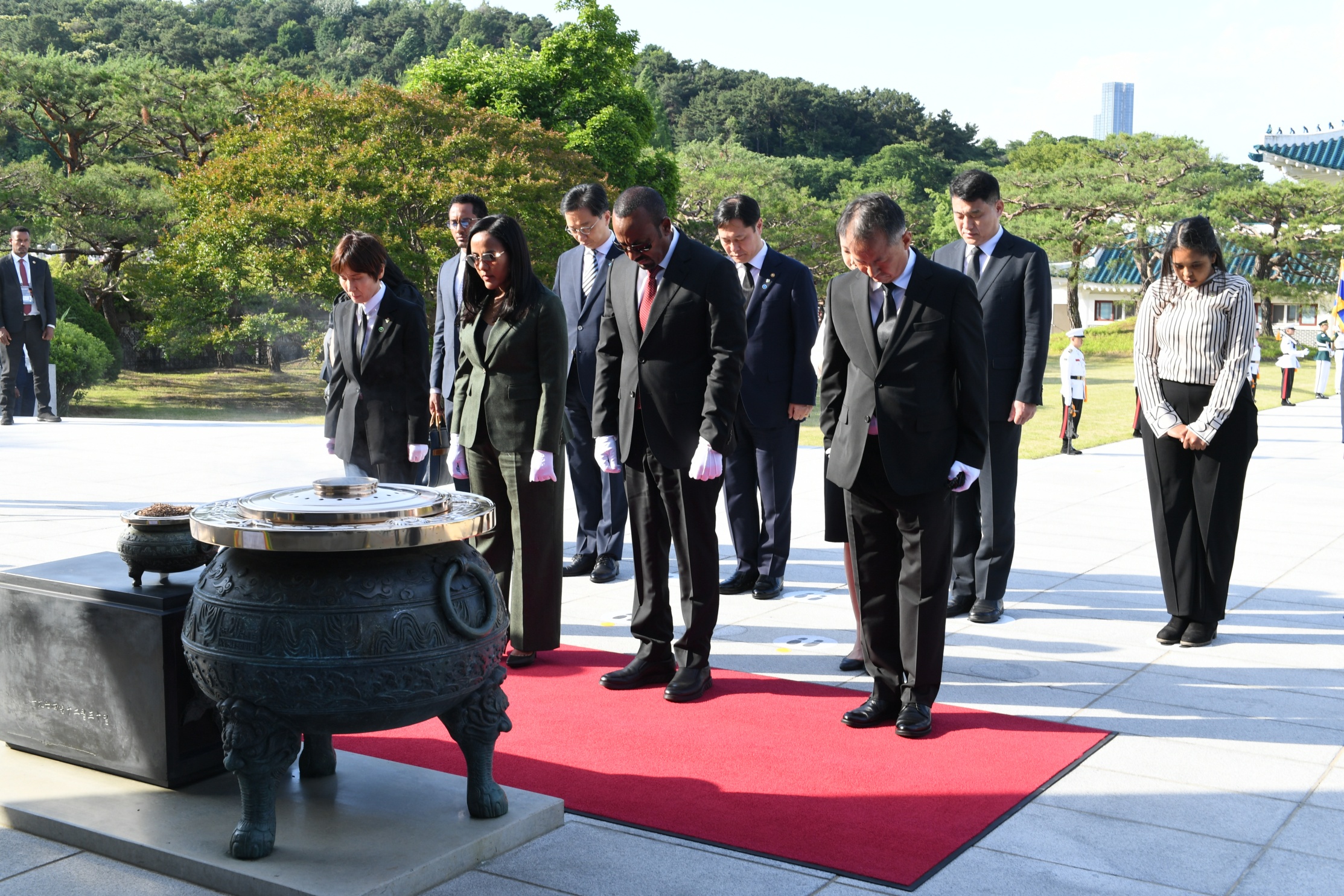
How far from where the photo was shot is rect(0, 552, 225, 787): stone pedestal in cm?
329

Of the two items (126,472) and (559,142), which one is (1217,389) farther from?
(559,142)

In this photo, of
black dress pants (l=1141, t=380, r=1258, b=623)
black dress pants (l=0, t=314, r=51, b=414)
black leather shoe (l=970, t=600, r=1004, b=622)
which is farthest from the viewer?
black dress pants (l=0, t=314, r=51, b=414)

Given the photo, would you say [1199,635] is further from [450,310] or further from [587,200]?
[450,310]

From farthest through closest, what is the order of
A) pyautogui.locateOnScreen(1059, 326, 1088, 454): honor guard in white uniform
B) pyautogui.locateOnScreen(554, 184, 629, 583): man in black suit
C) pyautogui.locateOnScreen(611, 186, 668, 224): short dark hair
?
pyautogui.locateOnScreen(1059, 326, 1088, 454): honor guard in white uniform, pyautogui.locateOnScreen(554, 184, 629, 583): man in black suit, pyautogui.locateOnScreen(611, 186, 668, 224): short dark hair

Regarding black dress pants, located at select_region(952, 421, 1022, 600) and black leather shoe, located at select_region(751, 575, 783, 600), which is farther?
black leather shoe, located at select_region(751, 575, 783, 600)

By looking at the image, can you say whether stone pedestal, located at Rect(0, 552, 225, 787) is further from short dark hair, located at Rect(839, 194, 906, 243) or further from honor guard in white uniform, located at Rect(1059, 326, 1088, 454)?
honor guard in white uniform, located at Rect(1059, 326, 1088, 454)

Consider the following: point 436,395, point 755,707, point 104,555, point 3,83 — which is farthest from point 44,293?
point 3,83

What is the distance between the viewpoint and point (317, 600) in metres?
2.87

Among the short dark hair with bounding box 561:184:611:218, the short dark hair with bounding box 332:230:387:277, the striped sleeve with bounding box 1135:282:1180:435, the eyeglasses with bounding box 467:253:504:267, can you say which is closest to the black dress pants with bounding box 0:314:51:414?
the short dark hair with bounding box 332:230:387:277

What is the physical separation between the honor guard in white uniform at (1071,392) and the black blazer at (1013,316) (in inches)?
323

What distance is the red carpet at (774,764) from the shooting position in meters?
3.14

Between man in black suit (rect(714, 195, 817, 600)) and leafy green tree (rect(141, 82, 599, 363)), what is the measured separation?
46.5 feet

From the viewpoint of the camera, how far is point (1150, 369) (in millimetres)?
5078

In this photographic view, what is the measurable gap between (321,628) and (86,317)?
23.1m
